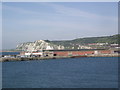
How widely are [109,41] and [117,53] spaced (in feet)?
80.9

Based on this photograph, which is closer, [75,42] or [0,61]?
[0,61]

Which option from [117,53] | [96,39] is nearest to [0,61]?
[117,53]

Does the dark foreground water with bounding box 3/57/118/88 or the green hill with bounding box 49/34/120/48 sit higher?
the green hill with bounding box 49/34/120/48

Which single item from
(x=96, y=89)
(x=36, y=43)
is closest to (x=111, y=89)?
(x=96, y=89)

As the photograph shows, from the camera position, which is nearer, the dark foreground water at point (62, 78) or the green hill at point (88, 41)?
the dark foreground water at point (62, 78)

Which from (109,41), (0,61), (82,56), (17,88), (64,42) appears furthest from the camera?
(64,42)

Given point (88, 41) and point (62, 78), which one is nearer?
point (62, 78)

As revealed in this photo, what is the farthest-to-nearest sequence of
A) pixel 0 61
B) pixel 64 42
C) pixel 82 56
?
pixel 64 42 → pixel 82 56 → pixel 0 61

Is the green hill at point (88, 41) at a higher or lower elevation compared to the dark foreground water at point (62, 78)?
higher

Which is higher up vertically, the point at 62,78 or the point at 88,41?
the point at 88,41

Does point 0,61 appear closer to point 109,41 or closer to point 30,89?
point 30,89

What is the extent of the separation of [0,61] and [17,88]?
26.4 metres

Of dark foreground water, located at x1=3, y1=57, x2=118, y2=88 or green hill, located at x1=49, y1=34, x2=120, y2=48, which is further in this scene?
green hill, located at x1=49, y1=34, x2=120, y2=48

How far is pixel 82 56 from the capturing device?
1858 inches
